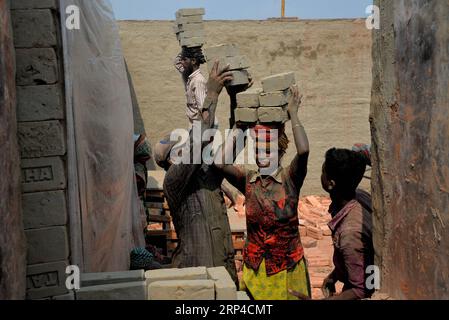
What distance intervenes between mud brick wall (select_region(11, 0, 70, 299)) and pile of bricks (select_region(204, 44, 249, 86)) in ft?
4.42

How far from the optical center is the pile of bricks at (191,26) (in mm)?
7926

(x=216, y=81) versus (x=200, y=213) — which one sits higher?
(x=216, y=81)

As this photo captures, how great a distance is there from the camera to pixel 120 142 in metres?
4.99

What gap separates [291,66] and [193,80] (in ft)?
12.0

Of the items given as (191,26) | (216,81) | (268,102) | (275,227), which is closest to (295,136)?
(268,102)

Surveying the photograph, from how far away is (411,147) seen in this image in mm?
2355

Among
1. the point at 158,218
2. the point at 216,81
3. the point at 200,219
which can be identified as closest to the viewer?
the point at 200,219

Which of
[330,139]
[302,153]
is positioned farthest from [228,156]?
[330,139]

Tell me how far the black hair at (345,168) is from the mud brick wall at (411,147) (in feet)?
1.69

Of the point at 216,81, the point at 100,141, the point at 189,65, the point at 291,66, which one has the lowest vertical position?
the point at 100,141

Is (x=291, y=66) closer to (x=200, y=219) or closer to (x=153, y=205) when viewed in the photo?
(x=153, y=205)

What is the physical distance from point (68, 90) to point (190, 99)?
4.68 m

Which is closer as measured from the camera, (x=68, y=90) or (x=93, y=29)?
(x=68, y=90)
